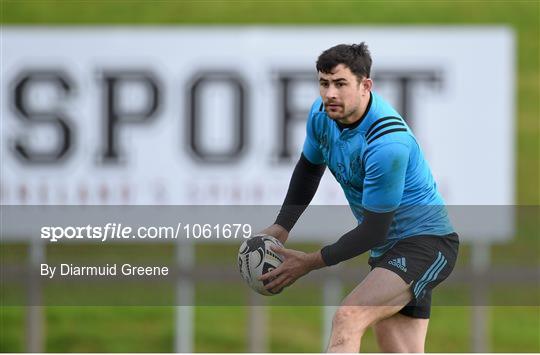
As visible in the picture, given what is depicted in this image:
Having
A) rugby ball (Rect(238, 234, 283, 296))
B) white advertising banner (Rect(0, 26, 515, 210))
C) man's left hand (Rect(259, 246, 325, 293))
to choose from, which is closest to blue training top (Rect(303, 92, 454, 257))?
man's left hand (Rect(259, 246, 325, 293))

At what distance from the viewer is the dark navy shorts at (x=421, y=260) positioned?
26.2 feet

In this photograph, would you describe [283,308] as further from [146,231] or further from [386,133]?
[386,133]

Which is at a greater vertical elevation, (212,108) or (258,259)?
(212,108)

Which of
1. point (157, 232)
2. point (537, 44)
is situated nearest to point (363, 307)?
point (157, 232)

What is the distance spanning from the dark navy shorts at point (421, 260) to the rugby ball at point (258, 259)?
69 cm

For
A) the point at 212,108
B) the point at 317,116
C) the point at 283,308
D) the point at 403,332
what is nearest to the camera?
the point at 317,116

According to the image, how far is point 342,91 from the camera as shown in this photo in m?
7.77

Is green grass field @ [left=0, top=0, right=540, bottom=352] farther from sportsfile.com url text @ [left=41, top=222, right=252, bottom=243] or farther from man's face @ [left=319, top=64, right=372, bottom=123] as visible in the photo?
man's face @ [left=319, top=64, right=372, bottom=123]

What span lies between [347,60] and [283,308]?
10.7 m

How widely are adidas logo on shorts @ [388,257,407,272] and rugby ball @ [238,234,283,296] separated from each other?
0.77m

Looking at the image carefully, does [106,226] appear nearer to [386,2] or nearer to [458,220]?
[458,220]

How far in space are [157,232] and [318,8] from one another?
447 centimetres

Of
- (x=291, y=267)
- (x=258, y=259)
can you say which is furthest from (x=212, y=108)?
(x=291, y=267)

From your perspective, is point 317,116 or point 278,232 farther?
point 278,232
